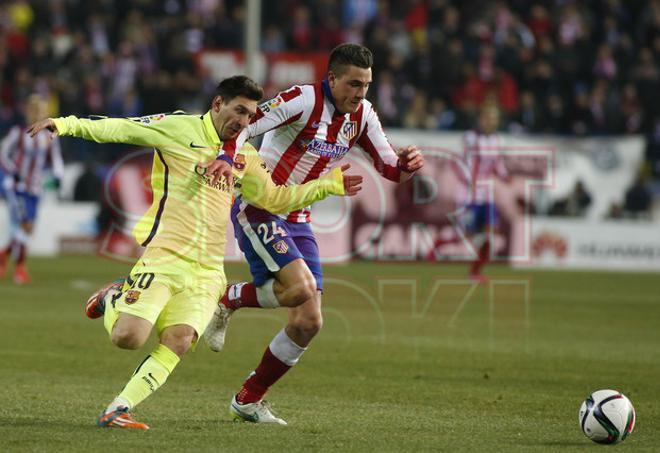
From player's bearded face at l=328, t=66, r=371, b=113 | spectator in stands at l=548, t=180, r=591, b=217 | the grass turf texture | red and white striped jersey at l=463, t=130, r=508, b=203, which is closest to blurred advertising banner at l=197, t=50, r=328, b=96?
spectator in stands at l=548, t=180, r=591, b=217

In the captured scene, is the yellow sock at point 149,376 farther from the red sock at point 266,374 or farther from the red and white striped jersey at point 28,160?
the red and white striped jersey at point 28,160

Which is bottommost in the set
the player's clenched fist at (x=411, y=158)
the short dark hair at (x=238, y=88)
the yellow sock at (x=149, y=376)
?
the yellow sock at (x=149, y=376)

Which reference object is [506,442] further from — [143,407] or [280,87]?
[280,87]

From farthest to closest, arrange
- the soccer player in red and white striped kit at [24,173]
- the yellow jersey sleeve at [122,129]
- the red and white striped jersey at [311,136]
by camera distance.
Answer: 1. the soccer player in red and white striped kit at [24,173]
2. the red and white striped jersey at [311,136]
3. the yellow jersey sleeve at [122,129]

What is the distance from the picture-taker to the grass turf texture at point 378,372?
7332 millimetres

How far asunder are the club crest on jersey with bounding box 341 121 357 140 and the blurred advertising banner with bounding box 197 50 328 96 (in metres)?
17.7

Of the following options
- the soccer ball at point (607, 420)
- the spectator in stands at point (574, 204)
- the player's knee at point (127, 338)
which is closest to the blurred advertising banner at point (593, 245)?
the spectator in stands at point (574, 204)

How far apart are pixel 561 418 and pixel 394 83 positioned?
1846 centimetres

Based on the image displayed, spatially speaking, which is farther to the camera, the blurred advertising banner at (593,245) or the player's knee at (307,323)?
the blurred advertising banner at (593,245)

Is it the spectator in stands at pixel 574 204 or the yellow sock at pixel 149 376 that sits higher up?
the yellow sock at pixel 149 376

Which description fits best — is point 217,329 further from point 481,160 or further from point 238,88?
point 481,160

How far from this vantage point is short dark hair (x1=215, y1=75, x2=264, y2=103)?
753 cm

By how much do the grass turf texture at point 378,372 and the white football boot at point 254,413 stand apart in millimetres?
123

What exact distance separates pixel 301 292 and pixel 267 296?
0.57 meters
